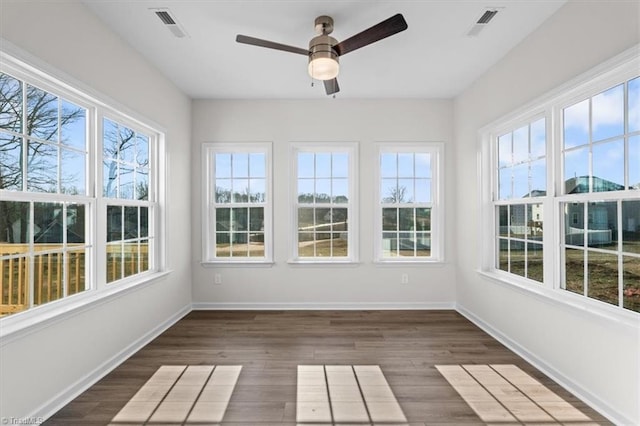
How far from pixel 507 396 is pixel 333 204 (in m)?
2.85

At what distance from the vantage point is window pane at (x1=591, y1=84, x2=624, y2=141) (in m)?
2.19

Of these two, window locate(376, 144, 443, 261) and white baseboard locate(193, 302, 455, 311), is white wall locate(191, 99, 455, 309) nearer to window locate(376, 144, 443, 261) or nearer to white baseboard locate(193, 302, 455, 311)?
white baseboard locate(193, 302, 455, 311)

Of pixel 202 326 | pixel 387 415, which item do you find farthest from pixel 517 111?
pixel 202 326

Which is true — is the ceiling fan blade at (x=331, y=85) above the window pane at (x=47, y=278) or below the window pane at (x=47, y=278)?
above

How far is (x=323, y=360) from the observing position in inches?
116

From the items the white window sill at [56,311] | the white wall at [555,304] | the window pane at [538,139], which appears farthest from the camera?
the window pane at [538,139]

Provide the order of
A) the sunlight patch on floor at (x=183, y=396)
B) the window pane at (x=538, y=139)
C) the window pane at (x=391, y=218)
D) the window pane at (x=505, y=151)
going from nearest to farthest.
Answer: the sunlight patch on floor at (x=183, y=396), the window pane at (x=538, y=139), the window pane at (x=505, y=151), the window pane at (x=391, y=218)

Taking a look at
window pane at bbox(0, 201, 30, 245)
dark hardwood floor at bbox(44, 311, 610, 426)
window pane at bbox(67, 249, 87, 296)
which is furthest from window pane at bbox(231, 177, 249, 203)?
window pane at bbox(0, 201, 30, 245)

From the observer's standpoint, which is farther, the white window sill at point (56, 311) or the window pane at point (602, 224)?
the window pane at point (602, 224)

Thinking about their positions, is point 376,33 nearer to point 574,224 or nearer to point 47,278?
point 574,224

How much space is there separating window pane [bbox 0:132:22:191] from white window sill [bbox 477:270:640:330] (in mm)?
3753

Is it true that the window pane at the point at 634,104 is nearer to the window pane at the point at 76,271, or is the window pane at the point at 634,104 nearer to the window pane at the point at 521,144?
the window pane at the point at 521,144

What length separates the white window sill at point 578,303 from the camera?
6.77ft

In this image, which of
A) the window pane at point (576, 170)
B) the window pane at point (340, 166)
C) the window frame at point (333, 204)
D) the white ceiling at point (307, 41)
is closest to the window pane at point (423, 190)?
the window frame at point (333, 204)
